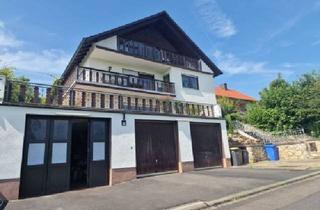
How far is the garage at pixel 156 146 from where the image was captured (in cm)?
1262

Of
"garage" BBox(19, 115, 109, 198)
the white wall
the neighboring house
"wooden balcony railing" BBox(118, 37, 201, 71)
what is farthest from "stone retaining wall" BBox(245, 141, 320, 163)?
the neighboring house

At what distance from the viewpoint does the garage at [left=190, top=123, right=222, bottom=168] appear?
1503cm

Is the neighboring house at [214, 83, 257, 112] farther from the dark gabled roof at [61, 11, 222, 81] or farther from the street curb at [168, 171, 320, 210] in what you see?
the street curb at [168, 171, 320, 210]

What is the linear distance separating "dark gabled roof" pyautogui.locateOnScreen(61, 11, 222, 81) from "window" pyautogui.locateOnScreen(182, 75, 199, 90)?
280 centimetres

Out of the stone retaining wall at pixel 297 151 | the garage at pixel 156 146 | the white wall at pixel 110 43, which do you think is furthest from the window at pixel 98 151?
the stone retaining wall at pixel 297 151

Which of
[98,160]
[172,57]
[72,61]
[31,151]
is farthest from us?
[172,57]

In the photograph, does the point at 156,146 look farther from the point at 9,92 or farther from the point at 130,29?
the point at 130,29

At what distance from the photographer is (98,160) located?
10844 millimetres

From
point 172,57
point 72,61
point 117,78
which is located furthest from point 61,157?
point 172,57

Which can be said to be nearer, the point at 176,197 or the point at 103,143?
the point at 176,197

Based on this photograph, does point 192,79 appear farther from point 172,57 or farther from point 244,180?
point 244,180

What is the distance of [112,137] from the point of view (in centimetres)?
1131

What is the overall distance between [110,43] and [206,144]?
31.6 ft

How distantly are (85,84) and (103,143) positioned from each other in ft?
15.0
